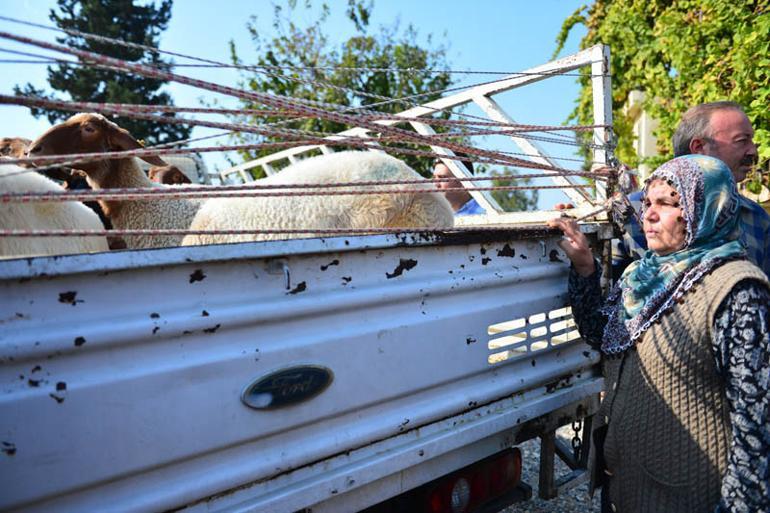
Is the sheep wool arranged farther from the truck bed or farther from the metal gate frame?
the truck bed

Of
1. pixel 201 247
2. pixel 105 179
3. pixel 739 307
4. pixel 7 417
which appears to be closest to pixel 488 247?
pixel 739 307

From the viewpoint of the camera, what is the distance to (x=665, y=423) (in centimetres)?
165

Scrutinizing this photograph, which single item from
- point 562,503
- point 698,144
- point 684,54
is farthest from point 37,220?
point 684,54

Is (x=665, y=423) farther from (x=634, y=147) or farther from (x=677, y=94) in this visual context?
(x=634, y=147)

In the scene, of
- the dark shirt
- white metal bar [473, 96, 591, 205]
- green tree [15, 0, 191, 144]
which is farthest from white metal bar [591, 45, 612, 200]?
green tree [15, 0, 191, 144]

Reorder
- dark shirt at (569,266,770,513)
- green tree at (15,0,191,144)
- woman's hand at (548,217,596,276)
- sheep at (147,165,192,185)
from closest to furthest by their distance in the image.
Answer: dark shirt at (569,266,770,513), woman's hand at (548,217,596,276), sheep at (147,165,192,185), green tree at (15,0,191,144)

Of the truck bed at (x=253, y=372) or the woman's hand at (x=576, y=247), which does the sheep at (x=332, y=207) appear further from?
the truck bed at (x=253, y=372)

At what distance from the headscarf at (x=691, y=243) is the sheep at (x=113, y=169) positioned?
236 centimetres

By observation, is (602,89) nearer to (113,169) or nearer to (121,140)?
(121,140)

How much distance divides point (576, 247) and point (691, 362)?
1.90 ft

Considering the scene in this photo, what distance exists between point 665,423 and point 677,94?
4963mm

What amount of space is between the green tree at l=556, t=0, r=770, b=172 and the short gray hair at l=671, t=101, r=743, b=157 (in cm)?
211

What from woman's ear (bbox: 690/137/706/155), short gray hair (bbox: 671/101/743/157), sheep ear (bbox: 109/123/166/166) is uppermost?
sheep ear (bbox: 109/123/166/166)

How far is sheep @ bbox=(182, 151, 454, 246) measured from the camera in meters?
2.22
